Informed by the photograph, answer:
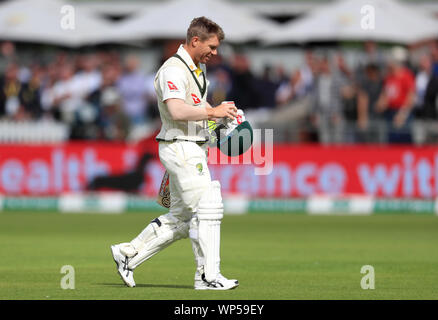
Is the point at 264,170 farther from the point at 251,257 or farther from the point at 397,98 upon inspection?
the point at 251,257

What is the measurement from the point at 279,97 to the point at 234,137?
1275cm

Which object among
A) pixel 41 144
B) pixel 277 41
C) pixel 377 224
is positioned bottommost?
pixel 377 224

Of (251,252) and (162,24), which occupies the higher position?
(162,24)

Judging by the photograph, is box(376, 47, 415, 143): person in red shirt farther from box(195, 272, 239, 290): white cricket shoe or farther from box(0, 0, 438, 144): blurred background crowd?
box(195, 272, 239, 290): white cricket shoe

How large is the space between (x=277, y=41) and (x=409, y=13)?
2657mm

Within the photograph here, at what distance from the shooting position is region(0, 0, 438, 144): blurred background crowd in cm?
1933

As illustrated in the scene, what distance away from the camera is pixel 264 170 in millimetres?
18781

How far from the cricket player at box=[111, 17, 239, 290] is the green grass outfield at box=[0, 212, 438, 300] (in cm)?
35

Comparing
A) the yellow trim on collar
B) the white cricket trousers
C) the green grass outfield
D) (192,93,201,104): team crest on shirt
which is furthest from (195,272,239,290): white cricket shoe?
the yellow trim on collar

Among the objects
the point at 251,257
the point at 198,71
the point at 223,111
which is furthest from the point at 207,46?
the point at 251,257

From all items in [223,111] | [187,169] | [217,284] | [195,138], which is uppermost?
[223,111]

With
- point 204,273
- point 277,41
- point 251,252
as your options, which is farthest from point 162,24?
point 204,273
